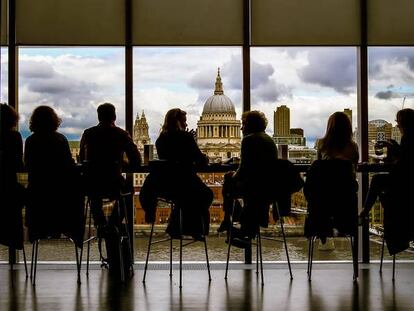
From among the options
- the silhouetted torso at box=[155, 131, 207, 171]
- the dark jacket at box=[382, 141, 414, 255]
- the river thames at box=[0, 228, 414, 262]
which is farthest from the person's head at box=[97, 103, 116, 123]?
the dark jacket at box=[382, 141, 414, 255]

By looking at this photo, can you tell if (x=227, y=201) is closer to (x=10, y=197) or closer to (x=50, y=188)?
(x=50, y=188)

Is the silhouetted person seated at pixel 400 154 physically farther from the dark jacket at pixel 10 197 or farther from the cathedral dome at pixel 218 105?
the dark jacket at pixel 10 197

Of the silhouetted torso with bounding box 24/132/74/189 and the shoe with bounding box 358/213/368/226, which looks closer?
the silhouetted torso with bounding box 24/132/74/189

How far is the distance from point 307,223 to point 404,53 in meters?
2.12

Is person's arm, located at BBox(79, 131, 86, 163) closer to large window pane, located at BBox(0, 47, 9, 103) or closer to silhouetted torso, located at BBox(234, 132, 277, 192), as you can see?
large window pane, located at BBox(0, 47, 9, 103)

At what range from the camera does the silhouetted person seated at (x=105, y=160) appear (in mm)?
4918

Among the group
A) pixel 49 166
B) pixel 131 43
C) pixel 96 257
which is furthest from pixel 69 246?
pixel 131 43

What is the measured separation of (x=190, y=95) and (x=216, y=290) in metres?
2.10

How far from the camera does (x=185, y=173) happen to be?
16.2ft

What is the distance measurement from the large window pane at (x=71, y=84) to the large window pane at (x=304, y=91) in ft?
4.33

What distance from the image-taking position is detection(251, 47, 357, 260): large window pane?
602cm

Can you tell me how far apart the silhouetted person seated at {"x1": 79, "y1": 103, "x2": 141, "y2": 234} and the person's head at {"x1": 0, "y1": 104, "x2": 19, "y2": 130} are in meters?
0.58

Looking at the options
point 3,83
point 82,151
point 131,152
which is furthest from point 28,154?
point 3,83

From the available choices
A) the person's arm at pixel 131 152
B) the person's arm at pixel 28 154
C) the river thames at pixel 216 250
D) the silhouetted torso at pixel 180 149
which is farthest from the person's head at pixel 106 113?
the river thames at pixel 216 250
